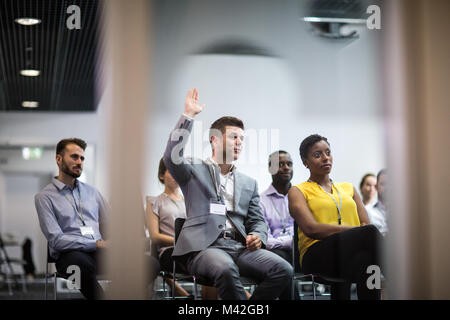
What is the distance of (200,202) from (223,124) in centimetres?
53

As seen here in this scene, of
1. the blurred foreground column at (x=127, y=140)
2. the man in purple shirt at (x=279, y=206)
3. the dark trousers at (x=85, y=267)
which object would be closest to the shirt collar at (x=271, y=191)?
the man in purple shirt at (x=279, y=206)

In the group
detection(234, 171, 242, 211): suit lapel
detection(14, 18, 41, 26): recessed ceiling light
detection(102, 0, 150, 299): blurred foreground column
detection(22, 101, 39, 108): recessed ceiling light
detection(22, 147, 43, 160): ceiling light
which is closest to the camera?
detection(102, 0, 150, 299): blurred foreground column

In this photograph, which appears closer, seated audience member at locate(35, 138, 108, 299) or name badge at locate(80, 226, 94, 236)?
seated audience member at locate(35, 138, 108, 299)

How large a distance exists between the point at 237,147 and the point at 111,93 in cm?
109

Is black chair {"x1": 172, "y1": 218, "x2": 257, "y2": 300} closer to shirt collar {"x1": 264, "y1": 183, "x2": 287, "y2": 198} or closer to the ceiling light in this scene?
shirt collar {"x1": 264, "y1": 183, "x2": 287, "y2": 198}

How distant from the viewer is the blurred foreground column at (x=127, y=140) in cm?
262

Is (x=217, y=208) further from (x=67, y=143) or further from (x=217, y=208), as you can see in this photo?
(x=67, y=143)

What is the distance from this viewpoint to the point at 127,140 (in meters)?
2.66

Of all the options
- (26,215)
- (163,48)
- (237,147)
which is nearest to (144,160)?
(163,48)

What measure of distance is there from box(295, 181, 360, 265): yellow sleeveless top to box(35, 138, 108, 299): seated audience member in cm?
128

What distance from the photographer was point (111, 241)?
2.65 metres

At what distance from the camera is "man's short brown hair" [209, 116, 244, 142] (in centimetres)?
355

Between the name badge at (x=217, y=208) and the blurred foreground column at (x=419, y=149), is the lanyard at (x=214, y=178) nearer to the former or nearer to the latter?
the name badge at (x=217, y=208)

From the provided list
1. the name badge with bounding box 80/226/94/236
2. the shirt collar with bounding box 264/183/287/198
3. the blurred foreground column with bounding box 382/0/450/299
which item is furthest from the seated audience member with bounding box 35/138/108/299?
the blurred foreground column with bounding box 382/0/450/299
